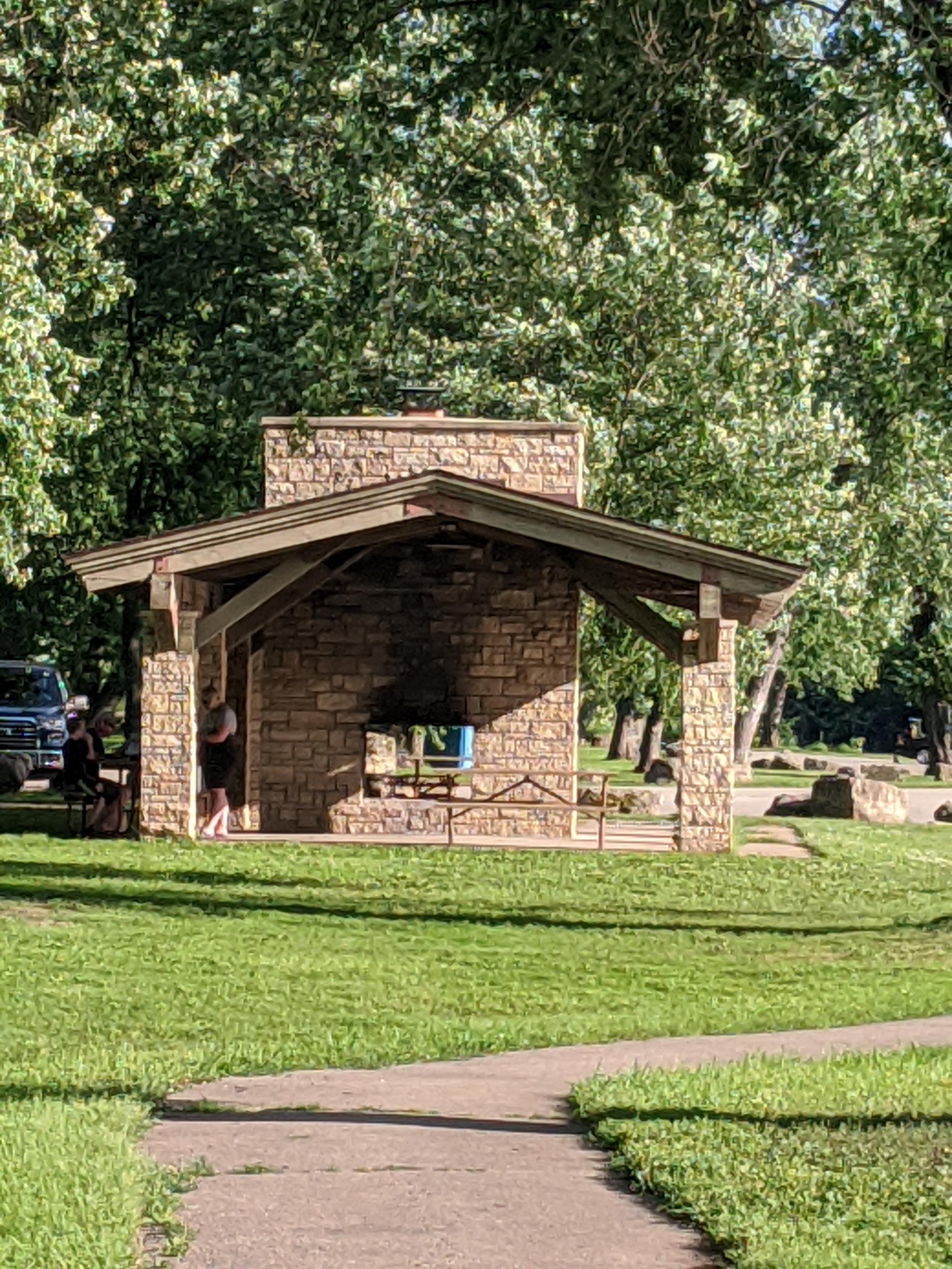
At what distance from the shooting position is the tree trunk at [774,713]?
6519 centimetres

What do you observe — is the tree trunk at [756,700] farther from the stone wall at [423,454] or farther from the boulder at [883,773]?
the stone wall at [423,454]

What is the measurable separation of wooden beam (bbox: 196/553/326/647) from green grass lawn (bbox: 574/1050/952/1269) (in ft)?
47.8

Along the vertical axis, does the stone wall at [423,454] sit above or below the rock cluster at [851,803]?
above

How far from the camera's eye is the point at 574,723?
90.7 ft

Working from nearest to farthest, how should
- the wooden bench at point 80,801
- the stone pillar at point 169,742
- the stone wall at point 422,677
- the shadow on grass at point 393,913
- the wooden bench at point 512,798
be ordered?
the shadow on grass at point 393,913 < the stone pillar at point 169,742 < the wooden bench at point 512,798 < the wooden bench at point 80,801 < the stone wall at point 422,677

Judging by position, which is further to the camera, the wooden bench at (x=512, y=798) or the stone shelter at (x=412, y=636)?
the stone shelter at (x=412, y=636)

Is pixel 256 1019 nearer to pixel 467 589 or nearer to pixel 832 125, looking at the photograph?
pixel 832 125

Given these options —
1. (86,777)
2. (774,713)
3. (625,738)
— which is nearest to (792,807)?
(86,777)

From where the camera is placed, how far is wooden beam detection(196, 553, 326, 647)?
24891 mm

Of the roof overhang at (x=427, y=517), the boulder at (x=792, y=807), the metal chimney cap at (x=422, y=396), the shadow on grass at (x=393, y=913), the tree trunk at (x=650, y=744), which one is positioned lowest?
the shadow on grass at (x=393, y=913)

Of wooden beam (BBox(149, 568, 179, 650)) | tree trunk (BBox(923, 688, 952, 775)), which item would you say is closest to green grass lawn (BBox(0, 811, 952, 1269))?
wooden beam (BBox(149, 568, 179, 650))

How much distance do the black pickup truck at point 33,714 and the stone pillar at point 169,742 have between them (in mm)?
13803

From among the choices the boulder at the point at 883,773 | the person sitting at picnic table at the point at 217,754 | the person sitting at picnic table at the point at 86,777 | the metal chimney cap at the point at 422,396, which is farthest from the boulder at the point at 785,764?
the person sitting at picnic table at the point at 86,777

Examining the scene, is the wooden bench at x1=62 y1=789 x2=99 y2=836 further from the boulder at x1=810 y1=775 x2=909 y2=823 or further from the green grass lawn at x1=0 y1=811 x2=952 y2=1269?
the boulder at x1=810 y1=775 x2=909 y2=823
